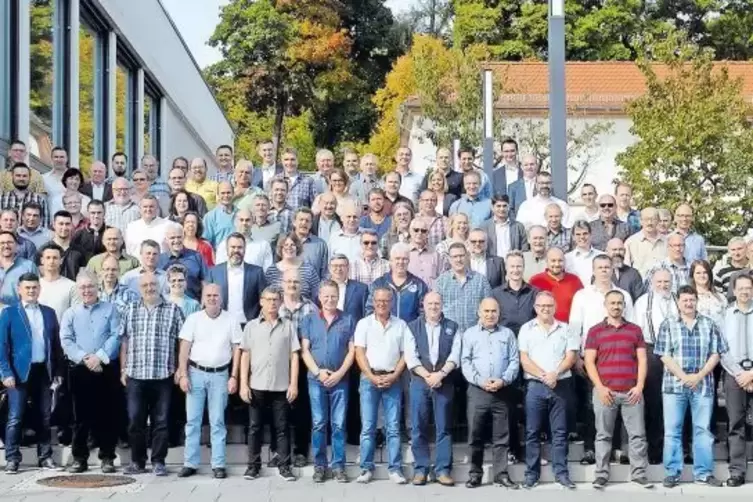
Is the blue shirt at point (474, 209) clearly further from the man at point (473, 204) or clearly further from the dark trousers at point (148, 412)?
the dark trousers at point (148, 412)

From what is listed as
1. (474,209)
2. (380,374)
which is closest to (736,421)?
(380,374)

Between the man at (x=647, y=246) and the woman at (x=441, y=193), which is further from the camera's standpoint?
the woman at (x=441, y=193)

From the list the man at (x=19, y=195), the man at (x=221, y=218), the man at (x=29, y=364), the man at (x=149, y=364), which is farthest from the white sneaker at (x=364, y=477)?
the man at (x=19, y=195)

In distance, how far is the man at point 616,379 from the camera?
36.4 feet

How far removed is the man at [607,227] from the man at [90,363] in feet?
16.5

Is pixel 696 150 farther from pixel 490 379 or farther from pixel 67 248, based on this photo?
pixel 67 248

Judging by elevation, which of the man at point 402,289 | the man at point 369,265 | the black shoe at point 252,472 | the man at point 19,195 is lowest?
the black shoe at point 252,472

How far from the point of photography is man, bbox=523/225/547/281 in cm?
1206

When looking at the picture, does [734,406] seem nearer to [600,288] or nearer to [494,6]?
[600,288]

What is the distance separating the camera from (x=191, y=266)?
11812 mm

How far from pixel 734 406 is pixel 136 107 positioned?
17267 millimetres

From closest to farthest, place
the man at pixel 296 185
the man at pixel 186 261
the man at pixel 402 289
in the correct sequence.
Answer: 1. the man at pixel 402 289
2. the man at pixel 186 261
3. the man at pixel 296 185

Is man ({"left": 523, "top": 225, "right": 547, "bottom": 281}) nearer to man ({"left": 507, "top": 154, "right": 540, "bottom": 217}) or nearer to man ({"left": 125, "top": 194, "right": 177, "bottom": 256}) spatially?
man ({"left": 507, "top": 154, "right": 540, "bottom": 217})

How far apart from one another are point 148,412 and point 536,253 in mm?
4038
